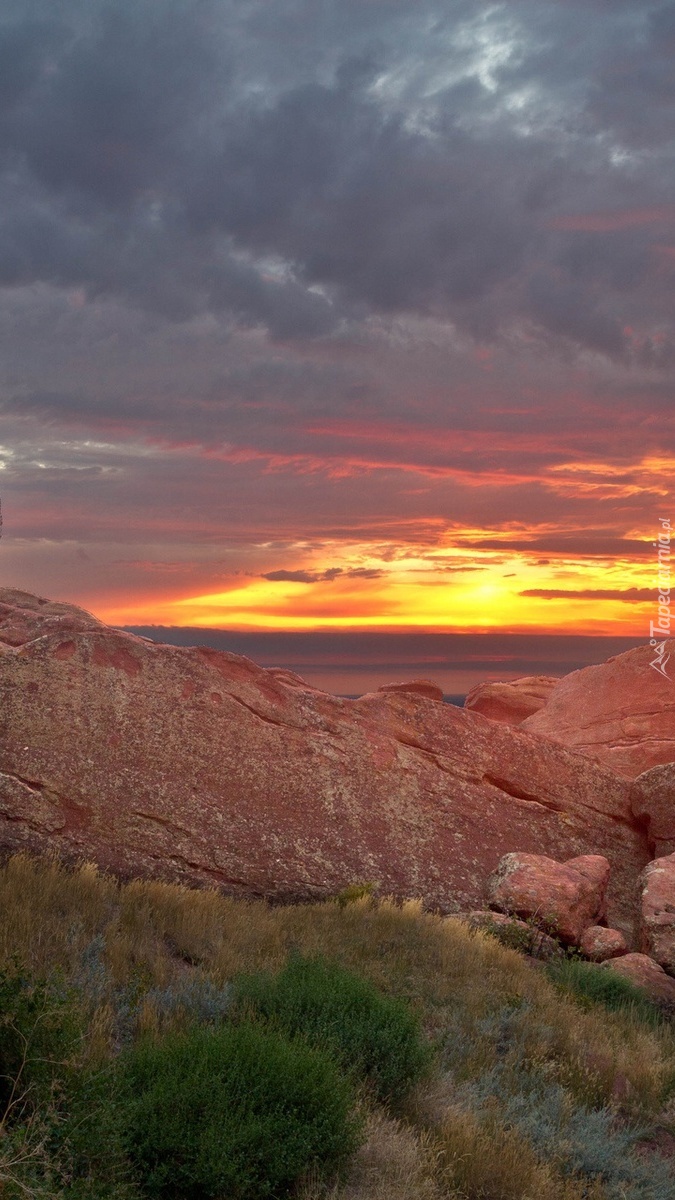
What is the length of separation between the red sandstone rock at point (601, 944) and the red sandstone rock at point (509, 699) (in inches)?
499

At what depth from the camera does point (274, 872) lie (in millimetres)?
12148

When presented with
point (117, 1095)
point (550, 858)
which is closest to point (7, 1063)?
point (117, 1095)

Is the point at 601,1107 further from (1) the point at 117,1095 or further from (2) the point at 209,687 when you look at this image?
(2) the point at 209,687

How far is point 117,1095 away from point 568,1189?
3284 mm

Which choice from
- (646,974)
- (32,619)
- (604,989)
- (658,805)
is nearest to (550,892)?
(646,974)

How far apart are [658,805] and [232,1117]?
37.5ft

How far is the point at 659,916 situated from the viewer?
12602 millimetres

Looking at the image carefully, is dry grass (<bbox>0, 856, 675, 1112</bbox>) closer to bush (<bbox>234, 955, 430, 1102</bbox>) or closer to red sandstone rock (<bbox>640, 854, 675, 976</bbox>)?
bush (<bbox>234, 955, 430, 1102</bbox>)

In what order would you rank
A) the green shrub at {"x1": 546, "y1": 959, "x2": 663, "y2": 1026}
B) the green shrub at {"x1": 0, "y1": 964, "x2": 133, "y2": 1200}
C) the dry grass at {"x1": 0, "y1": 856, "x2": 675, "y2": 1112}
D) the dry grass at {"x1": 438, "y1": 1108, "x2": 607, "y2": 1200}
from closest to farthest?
the green shrub at {"x1": 0, "y1": 964, "x2": 133, "y2": 1200} < the dry grass at {"x1": 438, "y1": 1108, "x2": 607, "y2": 1200} < the dry grass at {"x1": 0, "y1": 856, "x2": 675, "y2": 1112} < the green shrub at {"x1": 546, "y1": 959, "x2": 663, "y2": 1026}

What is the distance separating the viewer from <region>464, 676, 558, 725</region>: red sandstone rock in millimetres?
25797

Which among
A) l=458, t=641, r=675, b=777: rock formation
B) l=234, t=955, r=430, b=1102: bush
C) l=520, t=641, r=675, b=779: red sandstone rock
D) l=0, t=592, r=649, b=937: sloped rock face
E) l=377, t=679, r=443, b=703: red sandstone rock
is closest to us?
l=234, t=955, r=430, b=1102: bush

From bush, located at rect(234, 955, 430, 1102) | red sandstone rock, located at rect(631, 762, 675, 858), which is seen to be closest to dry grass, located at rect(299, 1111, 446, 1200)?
bush, located at rect(234, 955, 430, 1102)

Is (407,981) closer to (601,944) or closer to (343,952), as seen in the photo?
(343,952)

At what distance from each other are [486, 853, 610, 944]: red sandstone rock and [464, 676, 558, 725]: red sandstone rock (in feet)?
39.4
